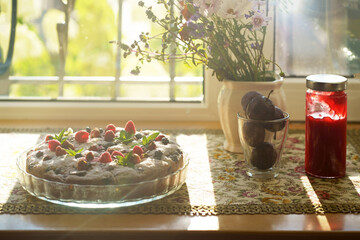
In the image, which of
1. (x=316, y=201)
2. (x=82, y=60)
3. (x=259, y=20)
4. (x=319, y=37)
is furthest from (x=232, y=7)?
(x=82, y=60)

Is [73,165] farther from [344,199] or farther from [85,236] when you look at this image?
[344,199]

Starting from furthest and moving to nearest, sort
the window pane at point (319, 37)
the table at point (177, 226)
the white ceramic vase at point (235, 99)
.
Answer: the window pane at point (319, 37) < the white ceramic vase at point (235, 99) < the table at point (177, 226)

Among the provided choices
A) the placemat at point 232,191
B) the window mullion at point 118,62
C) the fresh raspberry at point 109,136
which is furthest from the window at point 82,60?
the fresh raspberry at point 109,136

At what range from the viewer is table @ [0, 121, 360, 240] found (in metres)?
0.98

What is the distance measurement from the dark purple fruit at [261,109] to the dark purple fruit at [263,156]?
61 mm

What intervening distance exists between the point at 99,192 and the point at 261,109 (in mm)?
387

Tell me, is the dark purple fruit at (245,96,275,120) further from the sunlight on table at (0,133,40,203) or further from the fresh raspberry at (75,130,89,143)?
the sunlight on table at (0,133,40,203)

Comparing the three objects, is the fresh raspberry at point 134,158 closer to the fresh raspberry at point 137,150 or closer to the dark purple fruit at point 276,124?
the fresh raspberry at point 137,150

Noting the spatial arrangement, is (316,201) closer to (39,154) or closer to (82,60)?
(39,154)

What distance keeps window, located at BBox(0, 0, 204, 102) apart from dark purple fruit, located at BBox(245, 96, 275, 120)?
59 centimetres

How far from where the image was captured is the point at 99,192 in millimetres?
1028

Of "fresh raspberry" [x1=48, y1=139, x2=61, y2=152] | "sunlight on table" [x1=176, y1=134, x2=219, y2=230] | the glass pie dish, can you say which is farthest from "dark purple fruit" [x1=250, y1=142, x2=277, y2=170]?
"fresh raspberry" [x1=48, y1=139, x2=61, y2=152]

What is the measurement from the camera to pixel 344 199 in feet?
3.68

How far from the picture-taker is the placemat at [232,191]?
107 cm
